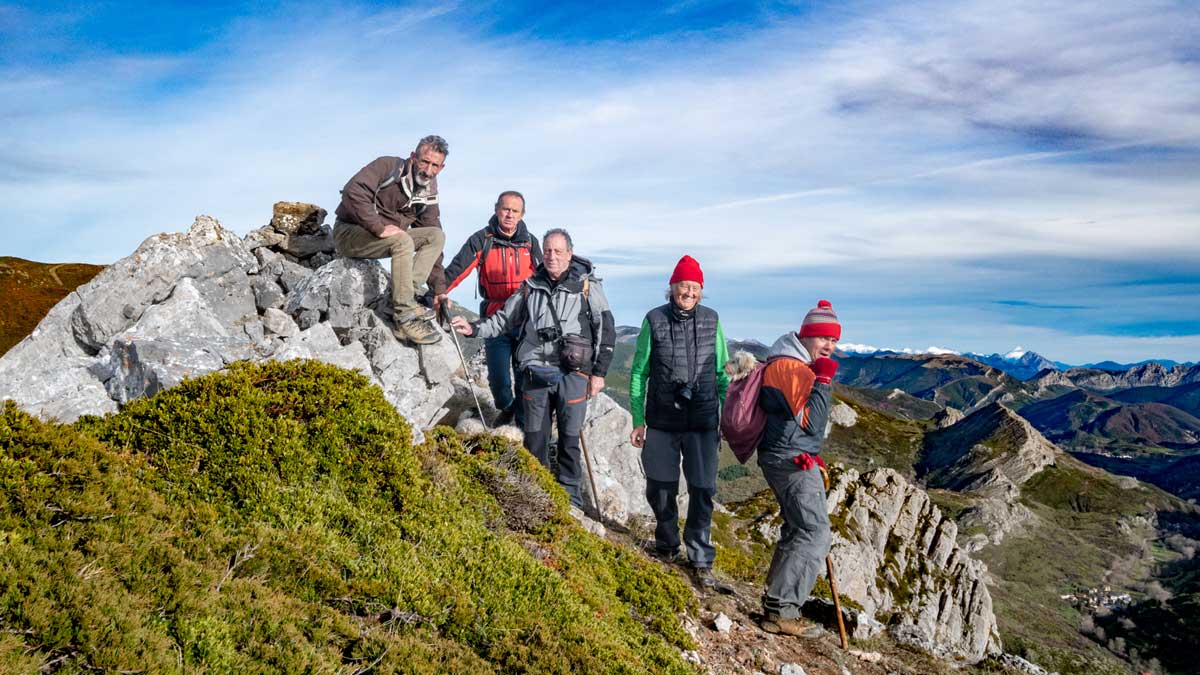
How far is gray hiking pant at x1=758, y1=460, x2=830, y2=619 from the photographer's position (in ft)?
27.5

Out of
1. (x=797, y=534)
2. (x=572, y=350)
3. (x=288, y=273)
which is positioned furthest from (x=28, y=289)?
(x=797, y=534)

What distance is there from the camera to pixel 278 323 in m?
13.9

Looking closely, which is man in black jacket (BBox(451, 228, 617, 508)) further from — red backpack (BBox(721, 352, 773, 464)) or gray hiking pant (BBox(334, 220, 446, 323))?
gray hiking pant (BBox(334, 220, 446, 323))

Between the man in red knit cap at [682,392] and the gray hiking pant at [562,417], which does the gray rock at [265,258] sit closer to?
the gray hiking pant at [562,417]

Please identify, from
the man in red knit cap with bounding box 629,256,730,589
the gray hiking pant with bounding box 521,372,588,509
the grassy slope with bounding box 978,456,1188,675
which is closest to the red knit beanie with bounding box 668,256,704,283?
the man in red knit cap with bounding box 629,256,730,589

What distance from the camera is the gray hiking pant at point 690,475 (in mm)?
9672

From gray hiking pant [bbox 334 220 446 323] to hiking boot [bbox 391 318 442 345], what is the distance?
0.60ft

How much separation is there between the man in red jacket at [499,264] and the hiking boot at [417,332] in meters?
1.67

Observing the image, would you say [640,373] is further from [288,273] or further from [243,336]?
[288,273]

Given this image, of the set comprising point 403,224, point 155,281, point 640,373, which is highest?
point 403,224

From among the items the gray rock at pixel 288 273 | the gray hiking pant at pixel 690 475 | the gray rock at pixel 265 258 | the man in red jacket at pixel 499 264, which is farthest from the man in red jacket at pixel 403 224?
the gray hiking pant at pixel 690 475

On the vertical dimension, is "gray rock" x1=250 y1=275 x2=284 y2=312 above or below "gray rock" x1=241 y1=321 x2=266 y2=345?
above

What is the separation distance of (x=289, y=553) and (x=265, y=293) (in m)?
10.4

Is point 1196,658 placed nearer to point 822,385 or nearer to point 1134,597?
point 1134,597
